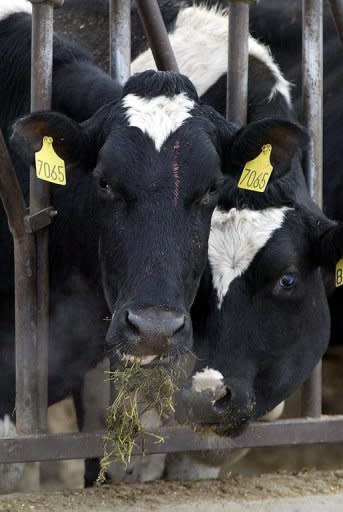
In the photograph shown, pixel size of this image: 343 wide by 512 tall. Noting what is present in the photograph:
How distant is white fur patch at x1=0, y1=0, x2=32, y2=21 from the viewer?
496 centimetres

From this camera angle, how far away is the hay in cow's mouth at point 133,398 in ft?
11.8

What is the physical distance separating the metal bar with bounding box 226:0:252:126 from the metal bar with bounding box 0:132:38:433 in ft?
3.27

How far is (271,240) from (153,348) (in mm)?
1057

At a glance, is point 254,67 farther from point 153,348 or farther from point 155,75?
point 153,348

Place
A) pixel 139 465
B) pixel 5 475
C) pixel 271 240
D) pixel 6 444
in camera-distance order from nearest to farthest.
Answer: pixel 6 444, pixel 271 240, pixel 5 475, pixel 139 465

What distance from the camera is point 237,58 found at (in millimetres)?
4445

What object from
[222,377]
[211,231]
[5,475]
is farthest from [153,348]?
[5,475]

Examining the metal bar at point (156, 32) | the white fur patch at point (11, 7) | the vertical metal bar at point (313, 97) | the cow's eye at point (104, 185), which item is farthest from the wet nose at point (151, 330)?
the white fur patch at point (11, 7)

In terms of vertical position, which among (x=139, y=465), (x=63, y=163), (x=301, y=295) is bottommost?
(x=139, y=465)

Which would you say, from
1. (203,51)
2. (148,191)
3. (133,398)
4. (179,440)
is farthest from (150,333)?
(203,51)

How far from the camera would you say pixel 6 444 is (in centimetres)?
392

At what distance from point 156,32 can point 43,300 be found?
1.21 metres

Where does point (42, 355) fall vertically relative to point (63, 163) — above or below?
below

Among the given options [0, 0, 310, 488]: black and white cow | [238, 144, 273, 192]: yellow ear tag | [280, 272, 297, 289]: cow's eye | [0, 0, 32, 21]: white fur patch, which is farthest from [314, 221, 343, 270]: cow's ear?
[0, 0, 32, 21]: white fur patch
